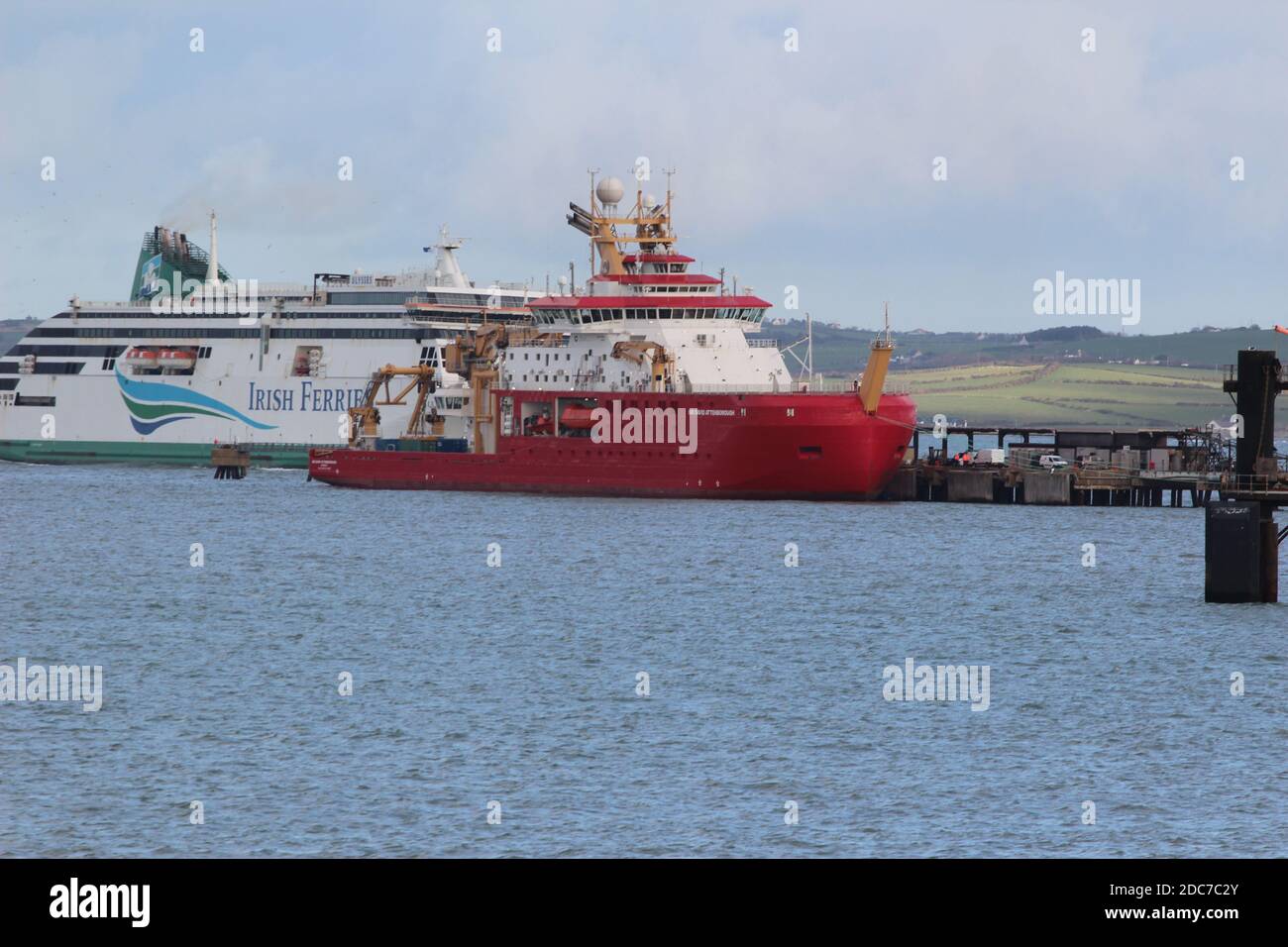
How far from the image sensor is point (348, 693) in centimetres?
3197

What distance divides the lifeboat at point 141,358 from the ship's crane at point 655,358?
40.5 m

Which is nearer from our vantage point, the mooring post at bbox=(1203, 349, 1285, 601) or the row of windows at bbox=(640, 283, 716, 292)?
the mooring post at bbox=(1203, 349, 1285, 601)

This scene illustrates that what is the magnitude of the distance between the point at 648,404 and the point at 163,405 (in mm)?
40698

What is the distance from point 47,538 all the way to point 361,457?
74.8 feet

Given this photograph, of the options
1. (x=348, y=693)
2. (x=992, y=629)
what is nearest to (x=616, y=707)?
(x=348, y=693)

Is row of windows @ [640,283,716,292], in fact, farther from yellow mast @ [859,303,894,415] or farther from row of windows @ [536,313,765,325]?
yellow mast @ [859,303,894,415]

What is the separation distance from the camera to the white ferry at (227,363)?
98.0 metres

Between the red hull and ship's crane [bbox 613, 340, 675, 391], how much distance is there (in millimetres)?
949

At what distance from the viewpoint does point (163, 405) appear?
338 ft

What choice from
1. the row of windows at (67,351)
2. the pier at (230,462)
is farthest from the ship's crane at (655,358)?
the row of windows at (67,351)

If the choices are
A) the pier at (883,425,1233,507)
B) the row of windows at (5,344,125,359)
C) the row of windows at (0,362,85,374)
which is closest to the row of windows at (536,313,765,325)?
the pier at (883,425,1233,507)

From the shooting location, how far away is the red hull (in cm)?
6844

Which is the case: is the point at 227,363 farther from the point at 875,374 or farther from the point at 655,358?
the point at 875,374

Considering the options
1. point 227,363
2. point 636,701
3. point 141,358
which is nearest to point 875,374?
point 636,701
